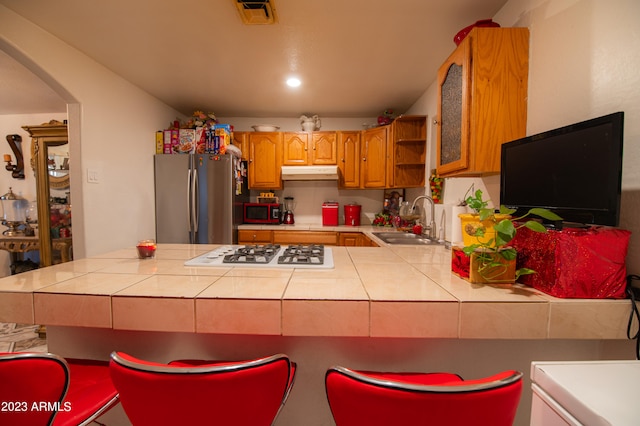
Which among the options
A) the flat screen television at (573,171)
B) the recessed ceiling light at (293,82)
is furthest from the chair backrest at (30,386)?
the recessed ceiling light at (293,82)

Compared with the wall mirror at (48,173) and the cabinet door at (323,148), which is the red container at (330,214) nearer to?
the cabinet door at (323,148)

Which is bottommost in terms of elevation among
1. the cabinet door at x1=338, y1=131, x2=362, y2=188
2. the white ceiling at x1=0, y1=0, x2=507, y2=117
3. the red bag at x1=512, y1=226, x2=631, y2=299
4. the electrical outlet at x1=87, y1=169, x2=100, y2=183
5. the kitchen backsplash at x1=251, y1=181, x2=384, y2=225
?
the red bag at x1=512, y1=226, x2=631, y2=299

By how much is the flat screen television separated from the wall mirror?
3892 millimetres

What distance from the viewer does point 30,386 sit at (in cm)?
61

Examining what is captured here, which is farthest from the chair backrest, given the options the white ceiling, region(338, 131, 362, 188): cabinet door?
region(338, 131, 362, 188): cabinet door

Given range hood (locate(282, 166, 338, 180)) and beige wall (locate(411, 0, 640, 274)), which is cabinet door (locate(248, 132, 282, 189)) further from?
beige wall (locate(411, 0, 640, 274))

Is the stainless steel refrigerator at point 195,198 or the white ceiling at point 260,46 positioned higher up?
the white ceiling at point 260,46

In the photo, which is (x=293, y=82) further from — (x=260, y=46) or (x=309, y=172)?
(x=309, y=172)

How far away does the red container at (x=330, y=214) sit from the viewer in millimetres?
3619

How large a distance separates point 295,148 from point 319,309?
298 cm

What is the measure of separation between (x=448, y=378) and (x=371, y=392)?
536 millimetres

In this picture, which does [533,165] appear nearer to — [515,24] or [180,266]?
[515,24]

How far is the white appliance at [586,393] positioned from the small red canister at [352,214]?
9.82ft

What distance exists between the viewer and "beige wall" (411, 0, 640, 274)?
2.99 feet
